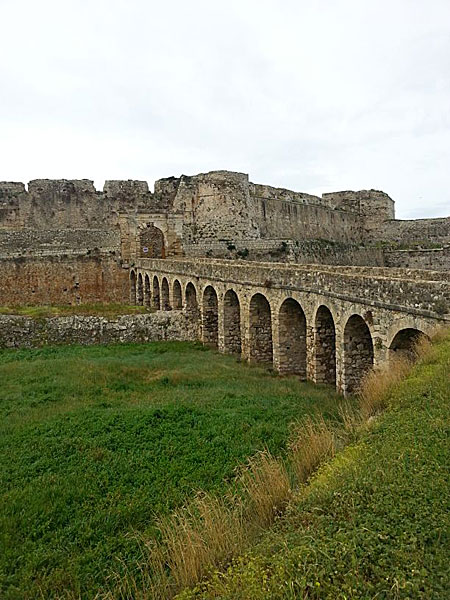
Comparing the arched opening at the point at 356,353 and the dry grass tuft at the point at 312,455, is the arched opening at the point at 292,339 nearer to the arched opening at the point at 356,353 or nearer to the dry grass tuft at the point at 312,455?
the arched opening at the point at 356,353

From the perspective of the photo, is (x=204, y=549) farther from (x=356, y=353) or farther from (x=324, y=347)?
(x=324, y=347)

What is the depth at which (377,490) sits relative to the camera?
11.9 ft

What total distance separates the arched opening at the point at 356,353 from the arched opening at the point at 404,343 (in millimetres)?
1335

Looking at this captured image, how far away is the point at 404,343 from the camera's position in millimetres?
8508

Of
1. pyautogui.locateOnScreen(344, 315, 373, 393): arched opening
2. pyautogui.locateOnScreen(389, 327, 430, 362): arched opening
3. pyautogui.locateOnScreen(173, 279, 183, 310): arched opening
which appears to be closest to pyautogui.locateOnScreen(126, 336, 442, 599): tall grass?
pyautogui.locateOnScreen(389, 327, 430, 362): arched opening

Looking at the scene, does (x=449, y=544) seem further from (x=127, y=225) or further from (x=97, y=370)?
(x=127, y=225)

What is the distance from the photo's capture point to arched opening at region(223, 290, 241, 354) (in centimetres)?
1571

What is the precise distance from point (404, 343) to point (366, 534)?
5.80m

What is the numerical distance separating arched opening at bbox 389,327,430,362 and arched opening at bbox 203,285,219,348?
929cm

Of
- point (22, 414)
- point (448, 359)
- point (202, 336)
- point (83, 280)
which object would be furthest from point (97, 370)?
point (83, 280)

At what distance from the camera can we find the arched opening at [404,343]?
8.19m

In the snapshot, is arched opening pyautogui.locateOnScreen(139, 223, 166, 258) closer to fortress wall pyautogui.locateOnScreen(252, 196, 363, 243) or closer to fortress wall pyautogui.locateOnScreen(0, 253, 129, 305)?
fortress wall pyautogui.locateOnScreen(0, 253, 129, 305)

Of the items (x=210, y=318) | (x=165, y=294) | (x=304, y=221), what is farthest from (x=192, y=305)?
(x=304, y=221)

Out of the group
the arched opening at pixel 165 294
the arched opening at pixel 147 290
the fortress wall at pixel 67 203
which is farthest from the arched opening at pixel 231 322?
the fortress wall at pixel 67 203
